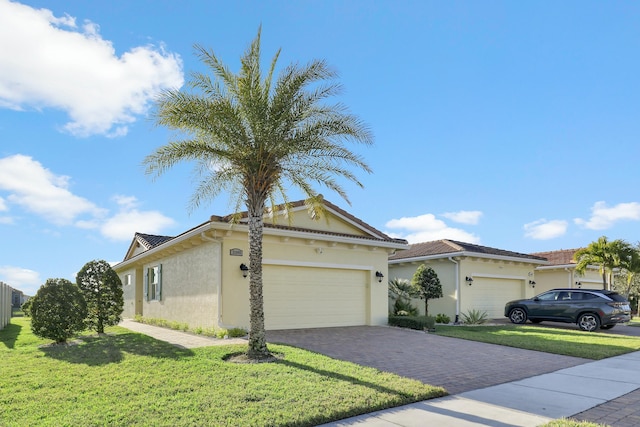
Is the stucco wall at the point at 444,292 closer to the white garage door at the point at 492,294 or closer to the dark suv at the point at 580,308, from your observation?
the white garage door at the point at 492,294

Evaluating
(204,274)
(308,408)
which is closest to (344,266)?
(204,274)

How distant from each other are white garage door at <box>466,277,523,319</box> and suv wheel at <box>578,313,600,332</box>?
4.44 meters

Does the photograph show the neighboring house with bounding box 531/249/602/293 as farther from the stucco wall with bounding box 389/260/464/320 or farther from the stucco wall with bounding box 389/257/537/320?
the stucco wall with bounding box 389/260/464/320

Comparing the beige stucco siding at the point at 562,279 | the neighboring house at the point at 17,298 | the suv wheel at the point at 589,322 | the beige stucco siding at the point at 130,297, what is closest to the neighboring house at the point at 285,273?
the beige stucco siding at the point at 130,297

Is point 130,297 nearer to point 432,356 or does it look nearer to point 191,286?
point 191,286

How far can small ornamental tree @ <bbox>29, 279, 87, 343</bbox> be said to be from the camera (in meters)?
11.0

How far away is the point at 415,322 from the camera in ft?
51.3

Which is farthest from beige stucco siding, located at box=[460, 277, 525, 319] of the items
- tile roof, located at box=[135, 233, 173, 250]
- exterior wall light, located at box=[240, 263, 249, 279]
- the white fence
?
the white fence

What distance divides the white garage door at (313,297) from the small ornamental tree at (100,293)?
15.6 ft

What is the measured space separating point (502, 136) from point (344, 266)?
6946 mm

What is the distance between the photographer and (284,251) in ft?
47.9

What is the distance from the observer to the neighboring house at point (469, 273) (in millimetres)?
19922

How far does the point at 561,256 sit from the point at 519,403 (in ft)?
85.2

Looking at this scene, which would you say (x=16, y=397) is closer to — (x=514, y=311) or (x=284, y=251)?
(x=284, y=251)
